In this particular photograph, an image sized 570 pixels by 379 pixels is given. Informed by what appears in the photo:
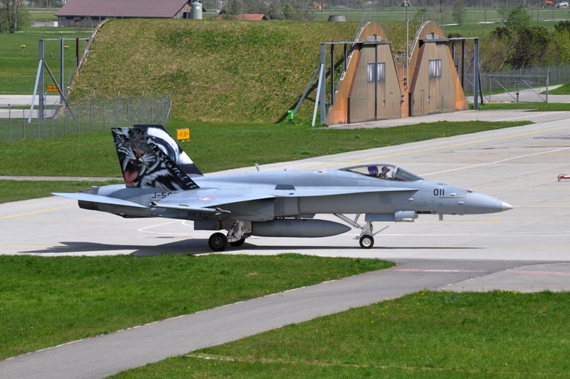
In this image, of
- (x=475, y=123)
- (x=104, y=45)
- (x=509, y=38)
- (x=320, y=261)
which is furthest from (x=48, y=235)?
(x=509, y=38)

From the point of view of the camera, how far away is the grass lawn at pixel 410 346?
1517 centimetres

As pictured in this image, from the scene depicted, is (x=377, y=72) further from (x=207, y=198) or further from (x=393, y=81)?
(x=207, y=198)

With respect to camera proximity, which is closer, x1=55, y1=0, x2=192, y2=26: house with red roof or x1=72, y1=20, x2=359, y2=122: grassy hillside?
x1=72, y1=20, x2=359, y2=122: grassy hillside

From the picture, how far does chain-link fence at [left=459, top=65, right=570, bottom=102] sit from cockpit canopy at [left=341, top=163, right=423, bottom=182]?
264ft

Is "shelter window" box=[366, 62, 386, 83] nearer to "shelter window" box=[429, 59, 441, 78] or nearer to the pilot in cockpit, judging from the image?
"shelter window" box=[429, 59, 441, 78]

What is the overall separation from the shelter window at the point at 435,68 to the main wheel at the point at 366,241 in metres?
61.0

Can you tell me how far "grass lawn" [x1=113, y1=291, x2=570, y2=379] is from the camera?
597 inches

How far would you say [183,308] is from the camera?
822 inches

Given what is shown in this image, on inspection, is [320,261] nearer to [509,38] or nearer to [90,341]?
[90,341]

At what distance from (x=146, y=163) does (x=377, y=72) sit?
2115 inches

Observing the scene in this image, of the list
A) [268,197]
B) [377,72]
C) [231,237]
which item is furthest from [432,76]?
[268,197]

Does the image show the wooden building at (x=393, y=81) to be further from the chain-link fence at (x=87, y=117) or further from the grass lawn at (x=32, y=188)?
the grass lawn at (x=32, y=188)

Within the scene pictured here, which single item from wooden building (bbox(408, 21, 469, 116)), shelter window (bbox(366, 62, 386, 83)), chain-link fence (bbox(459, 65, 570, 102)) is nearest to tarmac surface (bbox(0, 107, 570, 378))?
shelter window (bbox(366, 62, 386, 83))

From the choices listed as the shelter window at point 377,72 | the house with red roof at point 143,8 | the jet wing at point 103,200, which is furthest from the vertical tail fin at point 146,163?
the house with red roof at point 143,8
